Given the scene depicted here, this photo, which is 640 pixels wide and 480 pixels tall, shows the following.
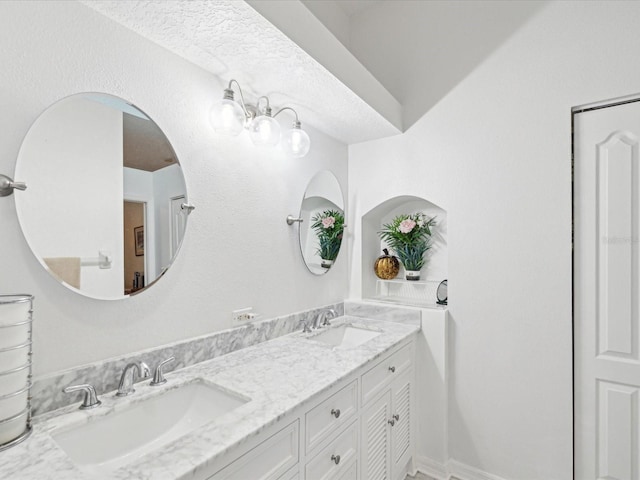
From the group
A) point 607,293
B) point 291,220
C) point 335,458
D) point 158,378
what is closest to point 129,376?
point 158,378

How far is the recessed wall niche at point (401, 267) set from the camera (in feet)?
7.97

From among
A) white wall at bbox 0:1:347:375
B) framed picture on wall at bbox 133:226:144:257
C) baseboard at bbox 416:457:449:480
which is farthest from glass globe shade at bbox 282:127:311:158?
baseboard at bbox 416:457:449:480

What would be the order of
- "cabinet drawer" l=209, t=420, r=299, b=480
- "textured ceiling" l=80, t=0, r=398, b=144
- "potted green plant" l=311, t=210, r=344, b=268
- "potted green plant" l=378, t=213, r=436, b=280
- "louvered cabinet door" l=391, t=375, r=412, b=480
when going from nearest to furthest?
"cabinet drawer" l=209, t=420, r=299, b=480 < "textured ceiling" l=80, t=0, r=398, b=144 < "louvered cabinet door" l=391, t=375, r=412, b=480 < "potted green plant" l=311, t=210, r=344, b=268 < "potted green plant" l=378, t=213, r=436, b=280

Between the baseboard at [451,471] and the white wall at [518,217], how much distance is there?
3cm

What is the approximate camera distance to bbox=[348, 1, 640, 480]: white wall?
1.75 meters

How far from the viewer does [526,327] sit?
1871mm

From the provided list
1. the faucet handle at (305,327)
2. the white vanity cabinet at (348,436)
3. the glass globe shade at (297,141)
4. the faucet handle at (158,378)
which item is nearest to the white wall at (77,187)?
the faucet handle at (158,378)

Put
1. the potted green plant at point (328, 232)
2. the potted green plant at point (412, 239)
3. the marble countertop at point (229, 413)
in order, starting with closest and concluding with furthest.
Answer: the marble countertop at point (229, 413) < the potted green plant at point (328, 232) < the potted green plant at point (412, 239)

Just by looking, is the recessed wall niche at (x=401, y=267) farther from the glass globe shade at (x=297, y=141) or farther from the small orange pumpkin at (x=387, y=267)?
the glass globe shade at (x=297, y=141)

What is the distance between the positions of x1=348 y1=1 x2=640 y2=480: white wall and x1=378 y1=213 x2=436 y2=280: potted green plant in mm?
277

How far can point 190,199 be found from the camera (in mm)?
1478

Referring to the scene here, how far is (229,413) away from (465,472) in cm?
172

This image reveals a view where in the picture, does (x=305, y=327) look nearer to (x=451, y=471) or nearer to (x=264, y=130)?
(x=264, y=130)

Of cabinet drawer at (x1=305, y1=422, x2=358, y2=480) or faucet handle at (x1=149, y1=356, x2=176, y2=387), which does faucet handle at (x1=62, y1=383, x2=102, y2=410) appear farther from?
cabinet drawer at (x1=305, y1=422, x2=358, y2=480)
